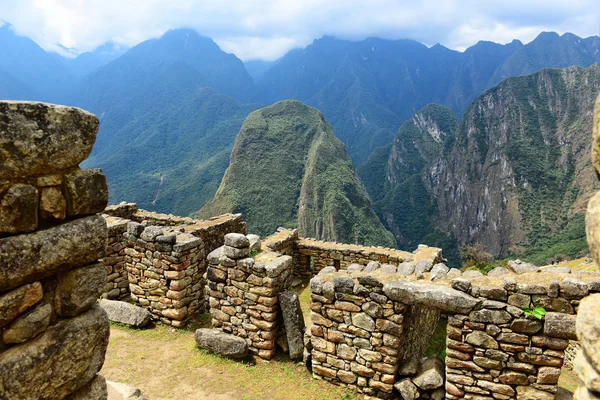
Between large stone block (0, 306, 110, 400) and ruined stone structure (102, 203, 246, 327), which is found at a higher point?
large stone block (0, 306, 110, 400)

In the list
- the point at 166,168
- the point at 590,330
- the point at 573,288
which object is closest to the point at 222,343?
the point at 573,288

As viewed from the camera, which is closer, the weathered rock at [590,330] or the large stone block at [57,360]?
the weathered rock at [590,330]

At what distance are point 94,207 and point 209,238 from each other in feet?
34.9

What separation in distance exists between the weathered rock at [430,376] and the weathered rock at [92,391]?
5.36 metres

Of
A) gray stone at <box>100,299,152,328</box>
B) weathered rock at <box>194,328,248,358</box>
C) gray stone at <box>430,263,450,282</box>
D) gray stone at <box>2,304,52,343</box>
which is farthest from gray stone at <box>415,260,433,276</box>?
gray stone at <box>100,299,152,328</box>

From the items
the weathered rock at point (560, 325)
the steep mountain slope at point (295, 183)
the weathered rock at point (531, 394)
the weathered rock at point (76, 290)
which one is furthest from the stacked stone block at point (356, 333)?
the steep mountain slope at point (295, 183)

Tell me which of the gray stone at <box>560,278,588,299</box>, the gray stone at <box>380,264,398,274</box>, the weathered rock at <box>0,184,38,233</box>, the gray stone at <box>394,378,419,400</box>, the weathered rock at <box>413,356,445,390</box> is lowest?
the gray stone at <box>394,378,419,400</box>

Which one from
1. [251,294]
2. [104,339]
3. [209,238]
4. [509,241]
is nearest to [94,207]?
[104,339]

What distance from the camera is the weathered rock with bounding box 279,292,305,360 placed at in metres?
7.73

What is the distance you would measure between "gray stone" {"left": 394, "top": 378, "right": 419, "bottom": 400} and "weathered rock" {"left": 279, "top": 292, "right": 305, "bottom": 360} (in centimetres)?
216

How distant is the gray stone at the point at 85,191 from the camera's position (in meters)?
2.88

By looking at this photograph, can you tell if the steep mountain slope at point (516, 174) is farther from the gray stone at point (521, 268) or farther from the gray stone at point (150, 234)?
the gray stone at point (150, 234)

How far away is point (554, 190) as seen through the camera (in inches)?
4545

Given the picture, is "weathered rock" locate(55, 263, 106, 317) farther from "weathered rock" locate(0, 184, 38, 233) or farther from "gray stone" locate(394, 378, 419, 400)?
"gray stone" locate(394, 378, 419, 400)
